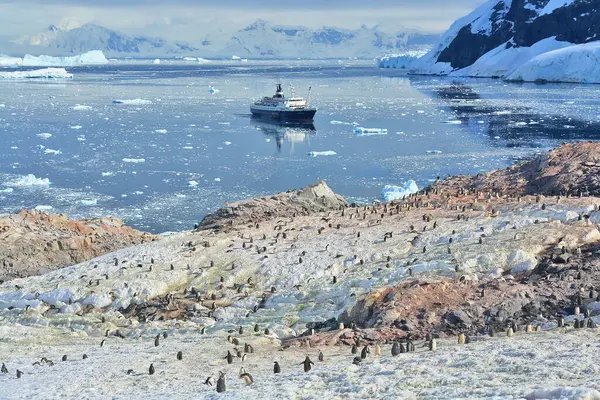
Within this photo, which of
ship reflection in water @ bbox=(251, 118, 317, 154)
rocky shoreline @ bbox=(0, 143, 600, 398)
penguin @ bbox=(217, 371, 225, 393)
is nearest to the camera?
penguin @ bbox=(217, 371, 225, 393)

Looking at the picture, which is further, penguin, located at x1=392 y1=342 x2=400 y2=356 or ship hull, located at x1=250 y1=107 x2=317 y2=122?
ship hull, located at x1=250 y1=107 x2=317 y2=122

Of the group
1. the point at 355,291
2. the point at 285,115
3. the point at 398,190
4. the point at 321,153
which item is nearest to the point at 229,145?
the point at 321,153

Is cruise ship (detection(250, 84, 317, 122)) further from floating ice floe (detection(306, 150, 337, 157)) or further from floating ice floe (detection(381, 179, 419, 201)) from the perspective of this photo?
floating ice floe (detection(381, 179, 419, 201))

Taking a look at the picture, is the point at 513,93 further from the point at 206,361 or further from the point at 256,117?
the point at 206,361

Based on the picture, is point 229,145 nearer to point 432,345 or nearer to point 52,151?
point 52,151

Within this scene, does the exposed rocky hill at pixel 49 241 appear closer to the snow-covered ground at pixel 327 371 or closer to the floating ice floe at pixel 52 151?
the snow-covered ground at pixel 327 371

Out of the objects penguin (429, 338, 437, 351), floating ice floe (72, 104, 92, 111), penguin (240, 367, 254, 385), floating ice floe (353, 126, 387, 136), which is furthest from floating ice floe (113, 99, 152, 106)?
penguin (240, 367, 254, 385)
